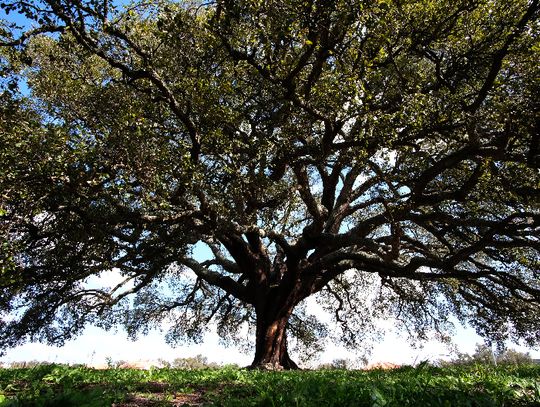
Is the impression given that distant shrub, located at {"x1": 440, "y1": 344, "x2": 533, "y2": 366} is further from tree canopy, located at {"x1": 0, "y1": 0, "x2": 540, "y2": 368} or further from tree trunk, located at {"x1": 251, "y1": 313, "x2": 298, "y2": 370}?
tree trunk, located at {"x1": 251, "y1": 313, "x2": 298, "y2": 370}

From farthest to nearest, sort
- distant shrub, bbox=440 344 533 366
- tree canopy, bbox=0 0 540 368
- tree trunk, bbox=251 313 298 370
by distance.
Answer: tree trunk, bbox=251 313 298 370
distant shrub, bbox=440 344 533 366
tree canopy, bbox=0 0 540 368

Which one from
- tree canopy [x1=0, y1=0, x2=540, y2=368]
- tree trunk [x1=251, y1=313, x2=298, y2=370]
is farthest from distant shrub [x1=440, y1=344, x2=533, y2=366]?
tree trunk [x1=251, y1=313, x2=298, y2=370]

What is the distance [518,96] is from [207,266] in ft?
46.2

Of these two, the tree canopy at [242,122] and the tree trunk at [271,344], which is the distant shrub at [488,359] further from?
the tree trunk at [271,344]

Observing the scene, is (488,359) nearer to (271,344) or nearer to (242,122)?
(271,344)

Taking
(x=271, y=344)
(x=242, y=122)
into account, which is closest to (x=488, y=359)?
(x=271, y=344)

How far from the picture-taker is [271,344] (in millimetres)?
15633

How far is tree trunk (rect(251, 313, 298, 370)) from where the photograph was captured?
15.2 m

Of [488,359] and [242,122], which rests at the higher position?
[242,122]

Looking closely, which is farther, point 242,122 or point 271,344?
point 271,344

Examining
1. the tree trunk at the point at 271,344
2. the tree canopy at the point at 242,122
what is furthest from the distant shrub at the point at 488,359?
the tree trunk at the point at 271,344

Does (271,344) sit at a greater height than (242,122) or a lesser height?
lesser

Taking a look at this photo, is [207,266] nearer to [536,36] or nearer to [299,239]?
[299,239]

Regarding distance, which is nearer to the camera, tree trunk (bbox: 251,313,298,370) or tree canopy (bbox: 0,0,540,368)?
tree canopy (bbox: 0,0,540,368)
